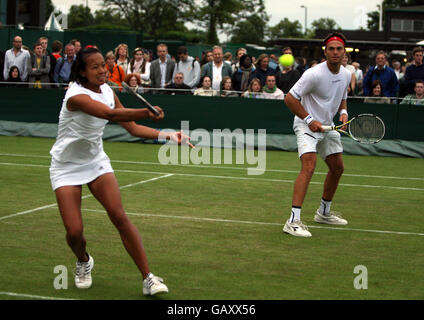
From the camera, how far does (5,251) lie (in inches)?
300

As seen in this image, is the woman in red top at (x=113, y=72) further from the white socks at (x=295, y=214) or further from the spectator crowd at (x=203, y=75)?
the white socks at (x=295, y=214)

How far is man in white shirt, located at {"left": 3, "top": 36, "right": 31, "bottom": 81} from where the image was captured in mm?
19602

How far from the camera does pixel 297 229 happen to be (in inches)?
345

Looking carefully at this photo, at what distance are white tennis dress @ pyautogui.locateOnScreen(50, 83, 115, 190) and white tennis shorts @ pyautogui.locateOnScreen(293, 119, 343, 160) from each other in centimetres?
339

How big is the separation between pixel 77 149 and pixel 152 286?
1.29 m

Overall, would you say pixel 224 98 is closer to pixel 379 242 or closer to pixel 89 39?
pixel 379 242

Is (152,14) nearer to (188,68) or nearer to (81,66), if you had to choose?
(188,68)

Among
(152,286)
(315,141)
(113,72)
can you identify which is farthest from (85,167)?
(113,72)

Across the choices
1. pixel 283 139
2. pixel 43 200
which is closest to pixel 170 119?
pixel 283 139

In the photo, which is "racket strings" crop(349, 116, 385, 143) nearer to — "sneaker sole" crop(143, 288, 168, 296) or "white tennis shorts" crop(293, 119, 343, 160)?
"white tennis shorts" crop(293, 119, 343, 160)

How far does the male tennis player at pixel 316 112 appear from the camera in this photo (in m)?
8.91

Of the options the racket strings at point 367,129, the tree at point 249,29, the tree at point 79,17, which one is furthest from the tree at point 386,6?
the racket strings at point 367,129

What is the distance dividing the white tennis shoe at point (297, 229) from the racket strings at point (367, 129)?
1678 millimetres

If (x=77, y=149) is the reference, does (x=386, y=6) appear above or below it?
above
